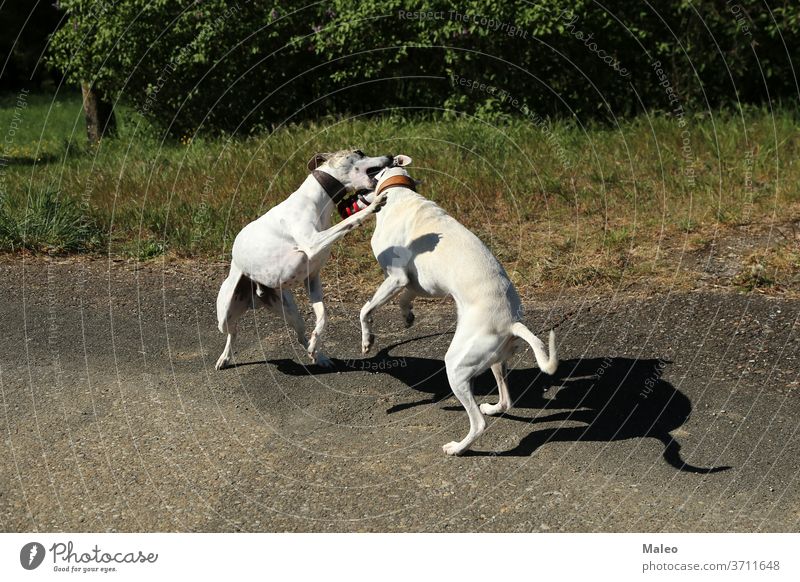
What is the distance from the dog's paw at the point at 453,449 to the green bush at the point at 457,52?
8.31 m

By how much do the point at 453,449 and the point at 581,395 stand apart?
1.55 meters

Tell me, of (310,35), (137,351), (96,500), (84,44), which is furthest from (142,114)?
(96,500)

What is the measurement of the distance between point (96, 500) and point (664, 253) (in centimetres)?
719

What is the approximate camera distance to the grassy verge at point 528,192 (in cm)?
1141

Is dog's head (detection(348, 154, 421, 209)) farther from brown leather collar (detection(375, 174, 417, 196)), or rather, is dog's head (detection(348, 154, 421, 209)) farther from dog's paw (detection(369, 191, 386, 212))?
dog's paw (detection(369, 191, 386, 212))

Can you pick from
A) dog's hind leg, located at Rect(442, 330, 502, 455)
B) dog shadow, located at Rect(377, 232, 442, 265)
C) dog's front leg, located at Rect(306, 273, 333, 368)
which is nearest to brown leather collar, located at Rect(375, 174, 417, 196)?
dog shadow, located at Rect(377, 232, 442, 265)

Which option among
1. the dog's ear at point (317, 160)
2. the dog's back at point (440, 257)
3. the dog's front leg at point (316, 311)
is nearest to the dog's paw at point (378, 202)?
the dog's back at point (440, 257)

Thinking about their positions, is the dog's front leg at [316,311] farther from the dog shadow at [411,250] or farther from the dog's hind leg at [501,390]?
the dog's hind leg at [501,390]

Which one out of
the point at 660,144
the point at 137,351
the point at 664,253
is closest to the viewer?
the point at 137,351

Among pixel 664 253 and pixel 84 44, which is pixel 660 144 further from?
pixel 84 44

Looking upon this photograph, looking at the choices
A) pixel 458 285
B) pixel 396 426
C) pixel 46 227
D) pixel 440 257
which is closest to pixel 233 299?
pixel 396 426

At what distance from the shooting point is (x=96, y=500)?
6.73 m

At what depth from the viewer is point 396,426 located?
7723 millimetres

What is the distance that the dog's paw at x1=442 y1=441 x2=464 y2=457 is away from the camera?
23.2 ft
